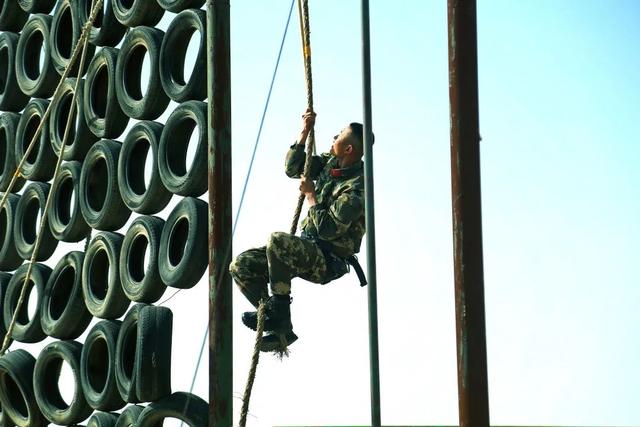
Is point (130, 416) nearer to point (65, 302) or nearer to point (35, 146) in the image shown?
point (65, 302)

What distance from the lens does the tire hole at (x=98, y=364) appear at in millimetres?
8992

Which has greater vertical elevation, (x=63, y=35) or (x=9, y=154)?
(x=63, y=35)

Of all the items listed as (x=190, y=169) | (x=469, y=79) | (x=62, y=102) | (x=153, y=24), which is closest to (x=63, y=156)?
(x=62, y=102)

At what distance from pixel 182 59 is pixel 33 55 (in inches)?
96.7

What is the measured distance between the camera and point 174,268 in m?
8.15

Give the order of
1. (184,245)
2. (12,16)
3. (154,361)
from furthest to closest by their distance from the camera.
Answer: (12,16) → (184,245) → (154,361)

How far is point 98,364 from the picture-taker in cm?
910

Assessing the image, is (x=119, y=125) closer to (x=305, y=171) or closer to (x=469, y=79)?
(x=305, y=171)

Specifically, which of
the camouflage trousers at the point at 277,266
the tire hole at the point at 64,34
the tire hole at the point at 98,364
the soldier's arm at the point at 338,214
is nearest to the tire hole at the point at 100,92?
the tire hole at the point at 64,34

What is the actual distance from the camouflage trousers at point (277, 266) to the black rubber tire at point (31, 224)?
9.27 feet

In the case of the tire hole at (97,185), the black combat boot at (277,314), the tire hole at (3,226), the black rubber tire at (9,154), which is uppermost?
the black rubber tire at (9,154)

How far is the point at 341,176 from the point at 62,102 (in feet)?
10.1

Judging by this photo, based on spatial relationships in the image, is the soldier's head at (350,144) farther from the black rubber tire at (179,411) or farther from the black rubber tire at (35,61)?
the black rubber tire at (35,61)

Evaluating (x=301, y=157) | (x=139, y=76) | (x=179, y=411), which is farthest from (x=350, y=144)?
(x=139, y=76)
